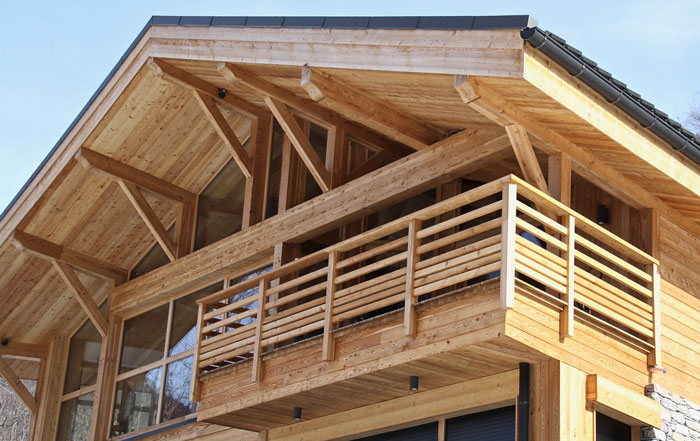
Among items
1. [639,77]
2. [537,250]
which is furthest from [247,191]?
[639,77]

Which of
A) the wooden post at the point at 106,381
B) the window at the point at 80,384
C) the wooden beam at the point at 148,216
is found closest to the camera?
the wooden beam at the point at 148,216

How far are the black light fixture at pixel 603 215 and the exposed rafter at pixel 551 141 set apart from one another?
41 cm

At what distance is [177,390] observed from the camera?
558 inches

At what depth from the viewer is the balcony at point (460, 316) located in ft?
28.3

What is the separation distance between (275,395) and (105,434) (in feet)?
18.8

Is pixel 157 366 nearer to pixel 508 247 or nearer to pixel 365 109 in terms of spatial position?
pixel 365 109

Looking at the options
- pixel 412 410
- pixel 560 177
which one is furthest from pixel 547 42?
pixel 412 410

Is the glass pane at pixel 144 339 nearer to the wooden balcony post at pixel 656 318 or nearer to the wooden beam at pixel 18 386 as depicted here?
the wooden beam at pixel 18 386

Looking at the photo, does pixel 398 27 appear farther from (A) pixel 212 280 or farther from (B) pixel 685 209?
(A) pixel 212 280

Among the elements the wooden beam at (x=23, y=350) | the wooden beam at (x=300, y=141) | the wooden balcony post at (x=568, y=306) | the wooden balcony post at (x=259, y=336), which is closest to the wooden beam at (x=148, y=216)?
the wooden beam at (x=300, y=141)

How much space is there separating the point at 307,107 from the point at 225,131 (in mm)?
1748

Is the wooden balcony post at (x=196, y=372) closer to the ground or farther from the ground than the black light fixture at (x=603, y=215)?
closer to the ground

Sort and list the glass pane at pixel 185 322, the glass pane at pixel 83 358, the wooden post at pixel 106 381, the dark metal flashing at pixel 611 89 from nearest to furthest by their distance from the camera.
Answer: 1. the dark metal flashing at pixel 611 89
2. the glass pane at pixel 185 322
3. the wooden post at pixel 106 381
4. the glass pane at pixel 83 358

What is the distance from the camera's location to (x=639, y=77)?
79688 mm
